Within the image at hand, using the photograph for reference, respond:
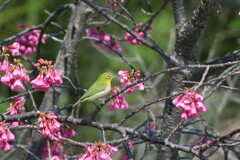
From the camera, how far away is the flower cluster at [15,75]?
7.64ft

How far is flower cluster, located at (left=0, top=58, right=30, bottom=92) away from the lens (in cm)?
233

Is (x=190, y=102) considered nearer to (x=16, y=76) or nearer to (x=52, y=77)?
(x=52, y=77)

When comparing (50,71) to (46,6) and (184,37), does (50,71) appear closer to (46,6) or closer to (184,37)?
(184,37)

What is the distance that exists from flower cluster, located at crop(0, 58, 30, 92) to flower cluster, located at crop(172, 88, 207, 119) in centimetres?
92

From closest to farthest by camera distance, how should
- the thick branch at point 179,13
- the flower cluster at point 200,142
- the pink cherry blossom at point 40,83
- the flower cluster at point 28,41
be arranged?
the flower cluster at point 200,142 < the pink cherry blossom at point 40,83 < the thick branch at point 179,13 < the flower cluster at point 28,41

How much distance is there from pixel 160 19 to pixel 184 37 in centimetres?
698

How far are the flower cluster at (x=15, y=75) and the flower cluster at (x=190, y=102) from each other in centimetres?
92

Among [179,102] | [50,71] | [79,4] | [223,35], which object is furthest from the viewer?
[223,35]

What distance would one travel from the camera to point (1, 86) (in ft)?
27.4

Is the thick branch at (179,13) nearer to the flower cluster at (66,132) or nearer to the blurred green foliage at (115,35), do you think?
the flower cluster at (66,132)

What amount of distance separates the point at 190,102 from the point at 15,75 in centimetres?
103

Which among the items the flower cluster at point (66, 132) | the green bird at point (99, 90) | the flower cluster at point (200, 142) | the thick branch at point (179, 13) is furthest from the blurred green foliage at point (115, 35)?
the flower cluster at point (66, 132)

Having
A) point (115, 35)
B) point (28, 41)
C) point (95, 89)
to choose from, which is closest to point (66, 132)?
point (95, 89)

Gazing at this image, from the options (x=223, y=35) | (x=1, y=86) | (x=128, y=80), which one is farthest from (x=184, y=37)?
(x=223, y=35)
